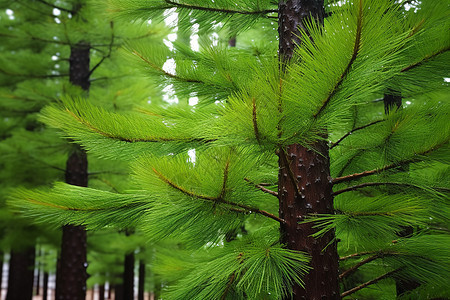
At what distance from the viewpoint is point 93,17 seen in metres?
5.55

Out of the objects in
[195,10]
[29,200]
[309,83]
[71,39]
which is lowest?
[29,200]

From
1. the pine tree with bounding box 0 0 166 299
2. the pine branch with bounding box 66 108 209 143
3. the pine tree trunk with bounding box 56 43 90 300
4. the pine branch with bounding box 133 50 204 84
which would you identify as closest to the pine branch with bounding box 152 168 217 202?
the pine branch with bounding box 66 108 209 143

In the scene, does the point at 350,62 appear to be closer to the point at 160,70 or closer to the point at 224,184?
the point at 224,184

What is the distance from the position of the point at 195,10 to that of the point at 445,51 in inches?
57.8

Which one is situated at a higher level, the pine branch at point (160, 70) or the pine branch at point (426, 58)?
the pine branch at point (160, 70)

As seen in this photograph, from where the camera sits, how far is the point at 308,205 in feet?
5.93

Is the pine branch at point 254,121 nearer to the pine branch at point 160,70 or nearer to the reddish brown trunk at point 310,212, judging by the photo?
the reddish brown trunk at point 310,212

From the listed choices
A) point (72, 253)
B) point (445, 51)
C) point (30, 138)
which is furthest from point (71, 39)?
point (445, 51)

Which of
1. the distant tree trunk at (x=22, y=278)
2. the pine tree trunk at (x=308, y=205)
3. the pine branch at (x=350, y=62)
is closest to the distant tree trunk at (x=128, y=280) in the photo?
the distant tree trunk at (x=22, y=278)

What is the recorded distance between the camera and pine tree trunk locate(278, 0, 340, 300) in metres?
1.74

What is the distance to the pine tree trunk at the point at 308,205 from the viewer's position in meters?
1.74

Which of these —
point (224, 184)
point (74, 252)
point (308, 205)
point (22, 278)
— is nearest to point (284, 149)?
point (224, 184)

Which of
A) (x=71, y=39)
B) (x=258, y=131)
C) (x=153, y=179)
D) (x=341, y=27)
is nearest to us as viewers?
(x=341, y=27)

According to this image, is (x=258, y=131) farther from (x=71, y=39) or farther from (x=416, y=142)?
(x=71, y=39)
